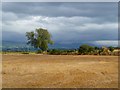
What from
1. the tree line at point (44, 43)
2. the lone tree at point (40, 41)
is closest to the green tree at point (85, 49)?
the tree line at point (44, 43)

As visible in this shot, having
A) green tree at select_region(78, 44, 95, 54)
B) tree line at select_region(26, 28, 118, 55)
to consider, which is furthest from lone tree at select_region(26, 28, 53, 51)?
green tree at select_region(78, 44, 95, 54)

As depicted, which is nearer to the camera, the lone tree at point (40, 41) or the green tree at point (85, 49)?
the green tree at point (85, 49)

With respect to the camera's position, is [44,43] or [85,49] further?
[44,43]

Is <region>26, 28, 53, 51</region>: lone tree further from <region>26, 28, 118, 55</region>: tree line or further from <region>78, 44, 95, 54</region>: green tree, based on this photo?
A: <region>78, 44, 95, 54</region>: green tree

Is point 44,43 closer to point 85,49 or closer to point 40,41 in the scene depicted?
point 40,41

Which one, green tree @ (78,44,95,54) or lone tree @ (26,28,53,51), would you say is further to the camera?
lone tree @ (26,28,53,51)

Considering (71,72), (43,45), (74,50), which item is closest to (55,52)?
(74,50)

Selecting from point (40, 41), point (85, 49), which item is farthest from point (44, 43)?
point (85, 49)

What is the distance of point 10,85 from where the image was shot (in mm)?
12211

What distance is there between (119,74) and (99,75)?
0.87 m

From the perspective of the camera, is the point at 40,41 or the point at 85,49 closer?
the point at 85,49

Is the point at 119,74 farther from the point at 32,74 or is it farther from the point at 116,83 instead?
the point at 32,74

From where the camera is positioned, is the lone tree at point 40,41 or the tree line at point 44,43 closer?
the tree line at point 44,43

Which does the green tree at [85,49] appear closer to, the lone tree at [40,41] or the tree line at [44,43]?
the tree line at [44,43]
